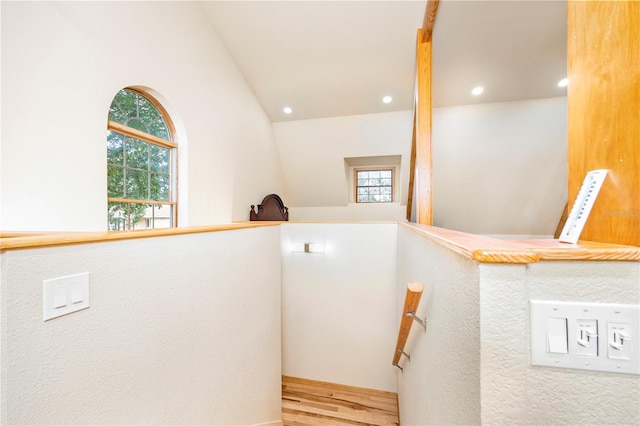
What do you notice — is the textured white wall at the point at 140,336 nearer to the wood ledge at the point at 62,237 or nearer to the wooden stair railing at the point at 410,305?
the wood ledge at the point at 62,237

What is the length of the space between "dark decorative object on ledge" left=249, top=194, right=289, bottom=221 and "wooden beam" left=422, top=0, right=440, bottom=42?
2.92m

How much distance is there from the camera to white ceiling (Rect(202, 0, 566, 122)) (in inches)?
98.2

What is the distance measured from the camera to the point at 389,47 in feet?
9.69

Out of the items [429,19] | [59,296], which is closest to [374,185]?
[429,19]

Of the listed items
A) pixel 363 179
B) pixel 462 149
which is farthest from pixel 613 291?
pixel 363 179

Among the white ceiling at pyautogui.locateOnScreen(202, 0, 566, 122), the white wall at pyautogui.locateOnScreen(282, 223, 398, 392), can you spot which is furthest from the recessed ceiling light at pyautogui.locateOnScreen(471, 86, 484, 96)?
the white wall at pyautogui.locateOnScreen(282, 223, 398, 392)

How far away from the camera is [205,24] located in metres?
2.82

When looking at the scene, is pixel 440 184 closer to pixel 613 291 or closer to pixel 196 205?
pixel 196 205

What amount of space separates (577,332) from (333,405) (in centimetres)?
294

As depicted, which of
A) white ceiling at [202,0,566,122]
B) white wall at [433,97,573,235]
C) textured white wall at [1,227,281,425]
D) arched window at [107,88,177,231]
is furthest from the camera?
white wall at [433,97,573,235]

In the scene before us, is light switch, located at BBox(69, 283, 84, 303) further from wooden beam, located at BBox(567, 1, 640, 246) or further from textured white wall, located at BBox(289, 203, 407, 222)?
textured white wall, located at BBox(289, 203, 407, 222)

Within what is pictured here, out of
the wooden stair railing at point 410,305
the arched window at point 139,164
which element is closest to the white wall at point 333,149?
the arched window at point 139,164

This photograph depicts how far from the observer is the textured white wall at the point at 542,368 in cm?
49

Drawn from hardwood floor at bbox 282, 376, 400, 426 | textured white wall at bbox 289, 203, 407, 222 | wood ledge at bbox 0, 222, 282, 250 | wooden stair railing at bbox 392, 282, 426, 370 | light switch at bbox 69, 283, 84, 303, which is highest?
textured white wall at bbox 289, 203, 407, 222
